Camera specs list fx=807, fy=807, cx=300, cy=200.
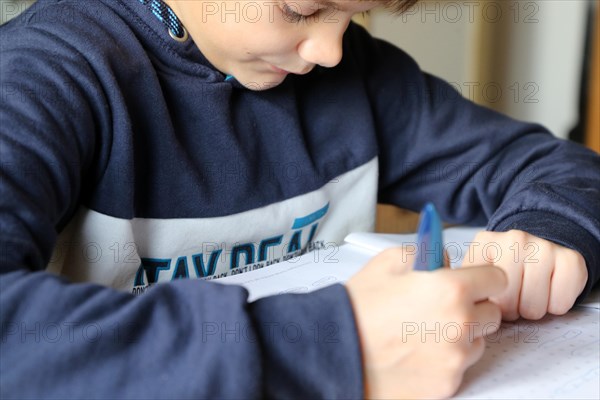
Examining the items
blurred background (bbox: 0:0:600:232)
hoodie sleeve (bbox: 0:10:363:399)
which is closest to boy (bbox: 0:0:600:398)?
hoodie sleeve (bbox: 0:10:363:399)

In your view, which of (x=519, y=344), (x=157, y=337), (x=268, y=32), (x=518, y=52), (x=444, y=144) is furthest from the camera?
(x=518, y=52)

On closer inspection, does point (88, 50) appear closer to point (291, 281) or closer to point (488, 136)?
point (291, 281)

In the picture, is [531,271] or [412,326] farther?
[531,271]


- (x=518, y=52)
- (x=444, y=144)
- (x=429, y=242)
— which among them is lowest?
(x=518, y=52)

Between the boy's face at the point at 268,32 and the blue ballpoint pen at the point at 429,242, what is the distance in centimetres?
24

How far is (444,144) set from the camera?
891mm

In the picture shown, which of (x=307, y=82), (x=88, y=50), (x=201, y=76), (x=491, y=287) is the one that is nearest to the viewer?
(x=491, y=287)

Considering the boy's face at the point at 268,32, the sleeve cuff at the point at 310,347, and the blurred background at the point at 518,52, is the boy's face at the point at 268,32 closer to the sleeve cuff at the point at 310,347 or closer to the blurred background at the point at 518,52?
the sleeve cuff at the point at 310,347

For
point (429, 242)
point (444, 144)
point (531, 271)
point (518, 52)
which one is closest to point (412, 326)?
point (429, 242)

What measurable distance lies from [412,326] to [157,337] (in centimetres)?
14

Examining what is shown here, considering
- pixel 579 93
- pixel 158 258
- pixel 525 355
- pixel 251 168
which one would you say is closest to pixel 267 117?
pixel 251 168

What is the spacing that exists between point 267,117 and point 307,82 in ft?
0.28

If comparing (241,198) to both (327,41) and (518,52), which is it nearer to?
(327,41)

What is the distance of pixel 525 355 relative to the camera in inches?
20.2
